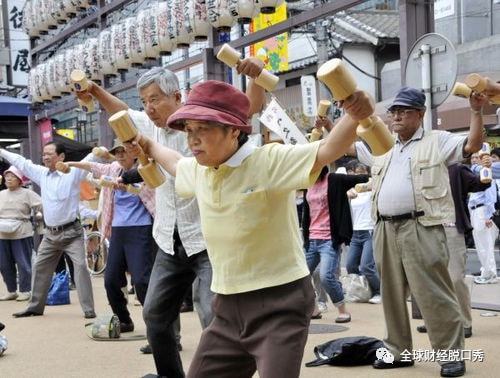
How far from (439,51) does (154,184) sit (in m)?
4.11

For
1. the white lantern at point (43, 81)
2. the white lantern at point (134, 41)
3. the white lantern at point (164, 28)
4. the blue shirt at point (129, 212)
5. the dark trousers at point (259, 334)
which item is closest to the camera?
the dark trousers at point (259, 334)

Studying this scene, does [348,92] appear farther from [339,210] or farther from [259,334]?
[339,210]

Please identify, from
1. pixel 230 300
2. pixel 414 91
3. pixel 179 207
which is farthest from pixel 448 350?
pixel 230 300

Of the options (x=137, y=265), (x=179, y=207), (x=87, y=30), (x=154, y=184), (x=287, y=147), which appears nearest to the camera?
(x=287, y=147)

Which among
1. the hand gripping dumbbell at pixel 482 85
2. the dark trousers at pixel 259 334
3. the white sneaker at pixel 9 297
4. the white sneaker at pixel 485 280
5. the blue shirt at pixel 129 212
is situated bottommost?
the white sneaker at pixel 9 297

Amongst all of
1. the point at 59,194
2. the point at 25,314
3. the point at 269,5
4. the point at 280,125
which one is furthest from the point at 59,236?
the point at 269,5

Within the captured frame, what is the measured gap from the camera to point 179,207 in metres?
4.66

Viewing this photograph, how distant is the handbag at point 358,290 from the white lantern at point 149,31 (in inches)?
194

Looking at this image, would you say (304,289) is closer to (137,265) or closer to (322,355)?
(322,355)

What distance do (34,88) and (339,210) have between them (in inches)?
402

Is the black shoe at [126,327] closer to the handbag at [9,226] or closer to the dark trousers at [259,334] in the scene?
the handbag at [9,226]

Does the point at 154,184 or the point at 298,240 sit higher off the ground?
the point at 154,184

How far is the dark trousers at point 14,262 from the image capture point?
10758mm

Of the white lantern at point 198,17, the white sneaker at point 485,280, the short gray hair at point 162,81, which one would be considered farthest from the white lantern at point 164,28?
the short gray hair at point 162,81
